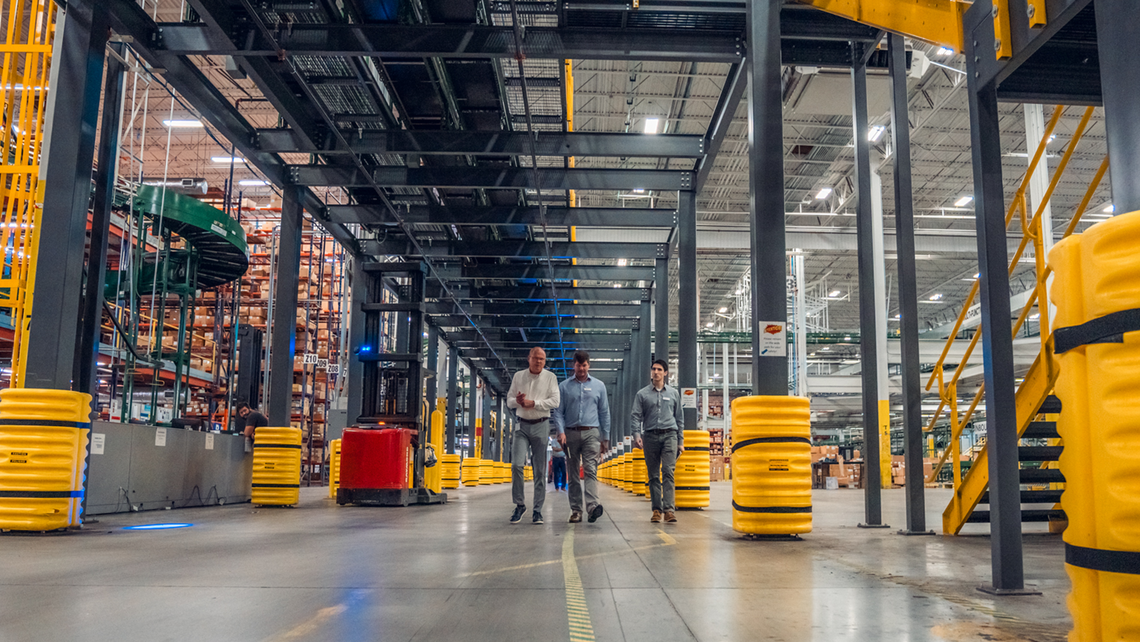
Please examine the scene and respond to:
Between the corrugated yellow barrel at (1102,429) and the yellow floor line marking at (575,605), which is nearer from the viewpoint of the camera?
the corrugated yellow barrel at (1102,429)

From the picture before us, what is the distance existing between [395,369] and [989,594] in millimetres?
12693

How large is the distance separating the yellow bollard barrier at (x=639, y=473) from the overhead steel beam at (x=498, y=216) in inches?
198

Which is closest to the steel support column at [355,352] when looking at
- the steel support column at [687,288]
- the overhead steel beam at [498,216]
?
the overhead steel beam at [498,216]

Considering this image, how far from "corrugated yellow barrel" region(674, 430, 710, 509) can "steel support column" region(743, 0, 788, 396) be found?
17.7ft

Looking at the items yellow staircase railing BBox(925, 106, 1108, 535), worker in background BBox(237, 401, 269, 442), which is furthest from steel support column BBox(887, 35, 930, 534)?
worker in background BBox(237, 401, 269, 442)

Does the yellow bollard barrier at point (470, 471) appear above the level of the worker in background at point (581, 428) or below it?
below

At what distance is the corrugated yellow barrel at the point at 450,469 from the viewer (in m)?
26.9

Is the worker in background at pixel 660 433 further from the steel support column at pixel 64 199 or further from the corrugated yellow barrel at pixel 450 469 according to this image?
the corrugated yellow barrel at pixel 450 469

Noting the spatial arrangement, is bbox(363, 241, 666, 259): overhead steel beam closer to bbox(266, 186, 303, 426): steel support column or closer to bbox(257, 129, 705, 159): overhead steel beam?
bbox(266, 186, 303, 426): steel support column

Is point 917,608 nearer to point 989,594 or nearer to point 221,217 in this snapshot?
point 989,594

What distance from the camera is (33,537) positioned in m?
7.46

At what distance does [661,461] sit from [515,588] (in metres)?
5.94

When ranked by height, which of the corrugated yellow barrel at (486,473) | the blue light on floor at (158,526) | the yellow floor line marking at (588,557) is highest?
the yellow floor line marking at (588,557)

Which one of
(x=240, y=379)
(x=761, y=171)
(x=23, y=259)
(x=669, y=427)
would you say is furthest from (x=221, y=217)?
(x=761, y=171)
